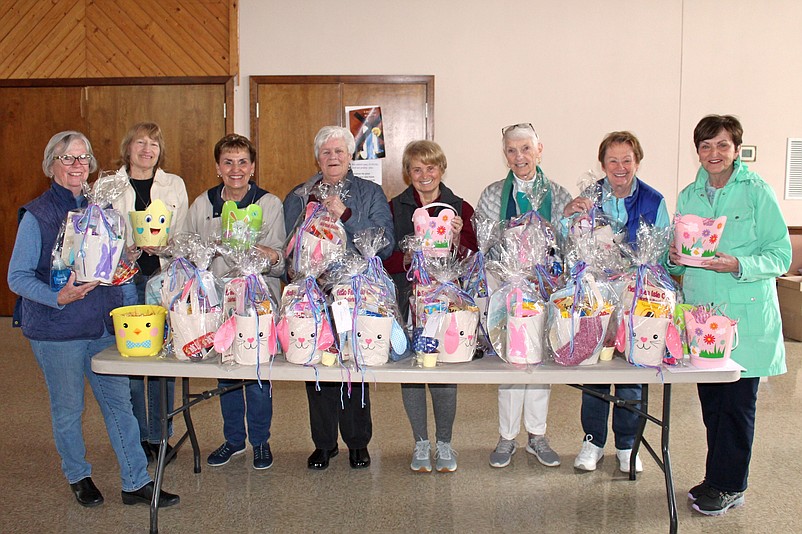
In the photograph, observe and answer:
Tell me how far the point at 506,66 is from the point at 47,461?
4.64 meters

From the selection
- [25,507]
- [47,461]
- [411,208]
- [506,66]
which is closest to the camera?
[25,507]

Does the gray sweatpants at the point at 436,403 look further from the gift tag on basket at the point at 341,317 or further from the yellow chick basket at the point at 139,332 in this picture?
the yellow chick basket at the point at 139,332

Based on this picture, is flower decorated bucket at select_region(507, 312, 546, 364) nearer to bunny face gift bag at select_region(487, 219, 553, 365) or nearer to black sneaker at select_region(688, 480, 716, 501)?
bunny face gift bag at select_region(487, 219, 553, 365)

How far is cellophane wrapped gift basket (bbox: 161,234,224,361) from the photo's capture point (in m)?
2.40

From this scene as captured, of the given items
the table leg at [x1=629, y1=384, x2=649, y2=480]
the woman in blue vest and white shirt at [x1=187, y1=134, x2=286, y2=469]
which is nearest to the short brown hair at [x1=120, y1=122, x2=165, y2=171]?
the woman in blue vest and white shirt at [x1=187, y1=134, x2=286, y2=469]

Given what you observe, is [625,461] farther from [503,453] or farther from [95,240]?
[95,240]

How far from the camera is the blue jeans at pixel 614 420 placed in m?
3.17

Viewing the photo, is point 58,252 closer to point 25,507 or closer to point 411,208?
point 25,507

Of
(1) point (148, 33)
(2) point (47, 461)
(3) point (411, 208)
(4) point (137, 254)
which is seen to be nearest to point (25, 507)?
(2) point (47, 461)

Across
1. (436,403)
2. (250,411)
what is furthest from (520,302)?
(250,411)

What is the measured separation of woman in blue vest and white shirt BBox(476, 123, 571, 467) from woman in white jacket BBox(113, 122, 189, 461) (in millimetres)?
1428

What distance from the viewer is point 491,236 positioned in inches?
109

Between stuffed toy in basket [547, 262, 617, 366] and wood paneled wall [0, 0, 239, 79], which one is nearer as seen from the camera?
stuffed toy in basket [547, 262, 617, 366]

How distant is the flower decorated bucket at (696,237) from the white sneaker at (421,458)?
4.69 ft
